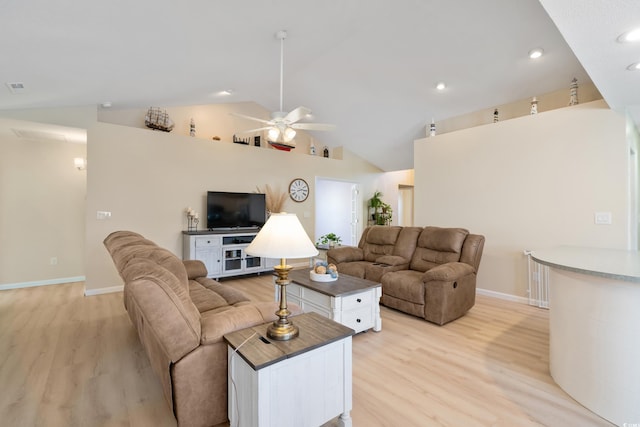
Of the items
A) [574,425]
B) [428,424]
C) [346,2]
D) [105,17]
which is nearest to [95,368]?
[428,424]

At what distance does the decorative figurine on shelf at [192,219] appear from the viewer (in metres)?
4.96

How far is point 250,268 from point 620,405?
4.70 m

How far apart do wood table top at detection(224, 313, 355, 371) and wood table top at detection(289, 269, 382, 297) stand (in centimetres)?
91

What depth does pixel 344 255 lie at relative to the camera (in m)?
4.20

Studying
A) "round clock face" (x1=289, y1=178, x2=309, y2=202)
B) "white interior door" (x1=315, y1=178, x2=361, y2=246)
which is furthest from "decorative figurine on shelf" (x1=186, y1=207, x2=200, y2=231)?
"white interior door" (x1=315, y1=178, x2=361, y2=246)

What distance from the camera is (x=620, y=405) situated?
1650 mm

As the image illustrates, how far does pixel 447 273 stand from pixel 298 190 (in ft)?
13.2

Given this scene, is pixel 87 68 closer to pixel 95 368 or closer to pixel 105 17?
pixel 105 17

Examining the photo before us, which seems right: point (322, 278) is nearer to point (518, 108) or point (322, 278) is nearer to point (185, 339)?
point (185, 339)

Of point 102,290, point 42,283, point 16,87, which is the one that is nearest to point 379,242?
point 102,290

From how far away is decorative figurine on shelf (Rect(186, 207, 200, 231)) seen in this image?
16.3 ft

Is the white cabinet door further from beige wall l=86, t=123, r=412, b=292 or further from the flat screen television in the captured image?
beige wall l=86, t=123, r=412, b=292

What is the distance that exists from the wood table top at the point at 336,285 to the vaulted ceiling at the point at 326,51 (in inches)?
93.8

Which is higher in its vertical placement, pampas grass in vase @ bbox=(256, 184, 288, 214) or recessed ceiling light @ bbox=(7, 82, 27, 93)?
recessed ceiling light @ bbox=(7, 82, 27, 93)
